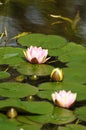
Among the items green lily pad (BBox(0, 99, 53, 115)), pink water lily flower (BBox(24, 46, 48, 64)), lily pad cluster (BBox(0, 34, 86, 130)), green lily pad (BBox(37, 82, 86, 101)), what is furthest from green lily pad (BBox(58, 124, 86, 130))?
pink water lily flower (BBox(24, 46, 48, 64))

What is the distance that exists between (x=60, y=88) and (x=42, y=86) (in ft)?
0.28

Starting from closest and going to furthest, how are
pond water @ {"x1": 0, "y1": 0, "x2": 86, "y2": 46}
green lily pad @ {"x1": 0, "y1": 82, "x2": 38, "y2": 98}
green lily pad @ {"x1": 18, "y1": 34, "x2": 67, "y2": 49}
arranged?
green lily pad @ {"x1": 0, "y1": 82, "x2": 38, "y2": 98} → green lily pad @ {"x1": 18, "y1": 34, "x2": 67, "y2": 49} → pond water @ {"x1": 0, "y1": 0, "x2": 86, "y2": 46}

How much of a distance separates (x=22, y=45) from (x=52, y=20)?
61cm

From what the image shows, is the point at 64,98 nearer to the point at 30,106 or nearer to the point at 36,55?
the point at 30,106

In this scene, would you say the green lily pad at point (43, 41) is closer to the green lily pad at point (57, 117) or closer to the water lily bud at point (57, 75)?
the water lily bud at point (57, 75)

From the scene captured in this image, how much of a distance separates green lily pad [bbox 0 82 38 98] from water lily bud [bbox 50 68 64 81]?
14cm

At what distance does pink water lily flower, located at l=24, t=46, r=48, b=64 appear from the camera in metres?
2.26

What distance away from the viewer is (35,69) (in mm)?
2246

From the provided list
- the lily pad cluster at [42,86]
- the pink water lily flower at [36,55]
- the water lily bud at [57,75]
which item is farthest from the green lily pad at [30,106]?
the pink water lily flower at [36,55]

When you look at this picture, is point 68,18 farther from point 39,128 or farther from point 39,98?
point 39,128

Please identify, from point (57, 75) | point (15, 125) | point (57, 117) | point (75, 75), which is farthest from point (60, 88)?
point (15, 125)

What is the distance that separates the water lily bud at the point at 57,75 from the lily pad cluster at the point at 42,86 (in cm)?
2

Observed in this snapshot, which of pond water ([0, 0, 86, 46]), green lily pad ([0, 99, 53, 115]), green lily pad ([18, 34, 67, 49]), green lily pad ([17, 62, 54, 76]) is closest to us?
green lily pad ([0, 99, 53, 115])

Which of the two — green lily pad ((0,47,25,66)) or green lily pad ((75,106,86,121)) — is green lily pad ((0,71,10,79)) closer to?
green lily pad ((0,47,25,66))
